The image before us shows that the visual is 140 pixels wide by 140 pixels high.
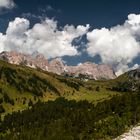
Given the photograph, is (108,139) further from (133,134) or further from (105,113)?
(105,113)

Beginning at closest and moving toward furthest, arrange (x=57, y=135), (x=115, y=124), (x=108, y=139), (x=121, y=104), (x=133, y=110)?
1. (x=108, y=139)
2. (x=115, y=124)
3. (x=133, y=110)
4. (x=121, y=104)
5. (x=57, y=135)

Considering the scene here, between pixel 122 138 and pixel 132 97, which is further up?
pixel 132 97

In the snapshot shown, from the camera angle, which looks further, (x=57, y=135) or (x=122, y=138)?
(x=57, y=135)

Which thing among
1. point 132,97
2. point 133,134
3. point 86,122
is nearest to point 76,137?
point 86,122

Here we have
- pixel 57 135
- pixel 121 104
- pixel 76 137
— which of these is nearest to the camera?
pixel 76 137

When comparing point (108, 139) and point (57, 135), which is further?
point (57, 135)

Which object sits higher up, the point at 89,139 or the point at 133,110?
the point at 133,110

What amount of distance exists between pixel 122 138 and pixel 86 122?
270ft

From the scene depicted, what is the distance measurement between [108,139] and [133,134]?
73.6ft

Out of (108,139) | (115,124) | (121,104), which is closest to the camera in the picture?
(108,139)

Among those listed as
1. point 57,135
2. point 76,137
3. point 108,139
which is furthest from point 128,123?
point 57,135

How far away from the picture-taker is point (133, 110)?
158 meters

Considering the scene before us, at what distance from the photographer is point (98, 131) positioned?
496ft

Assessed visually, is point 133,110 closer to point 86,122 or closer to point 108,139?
point 108,139
